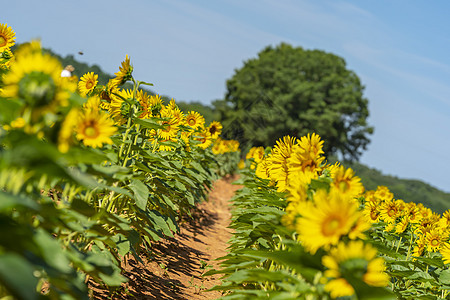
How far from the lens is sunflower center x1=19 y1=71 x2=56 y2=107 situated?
1.73 metres

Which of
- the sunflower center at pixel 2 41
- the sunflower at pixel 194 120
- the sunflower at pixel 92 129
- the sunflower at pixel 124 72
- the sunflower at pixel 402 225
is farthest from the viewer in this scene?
the sunflower at pixel 194 120

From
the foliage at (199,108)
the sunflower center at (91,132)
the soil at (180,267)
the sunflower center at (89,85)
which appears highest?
the foliage at (199,108)

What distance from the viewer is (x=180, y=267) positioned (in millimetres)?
6348

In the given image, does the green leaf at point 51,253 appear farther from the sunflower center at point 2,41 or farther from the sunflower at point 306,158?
the sunflower center at point 2,41

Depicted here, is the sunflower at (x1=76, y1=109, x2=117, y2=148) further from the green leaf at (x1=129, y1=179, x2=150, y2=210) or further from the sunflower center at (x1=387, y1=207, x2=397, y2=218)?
the sunflower center at (x1=387, y1=207, x2=397, y2=218)

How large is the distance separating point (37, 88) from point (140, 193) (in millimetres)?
1824

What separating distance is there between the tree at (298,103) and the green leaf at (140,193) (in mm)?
34994

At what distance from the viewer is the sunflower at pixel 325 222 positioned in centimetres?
209

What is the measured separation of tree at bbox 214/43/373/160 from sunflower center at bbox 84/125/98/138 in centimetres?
3609

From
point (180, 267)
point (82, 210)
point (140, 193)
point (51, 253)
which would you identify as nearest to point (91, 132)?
point (82, 210)

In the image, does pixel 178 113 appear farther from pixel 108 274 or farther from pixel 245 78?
pixel 245 78

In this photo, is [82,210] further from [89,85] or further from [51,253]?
[89,85]

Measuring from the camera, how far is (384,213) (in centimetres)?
620

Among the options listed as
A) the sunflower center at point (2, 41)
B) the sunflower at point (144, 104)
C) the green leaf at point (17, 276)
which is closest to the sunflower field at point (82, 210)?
the green leaf at point (17, 276)
